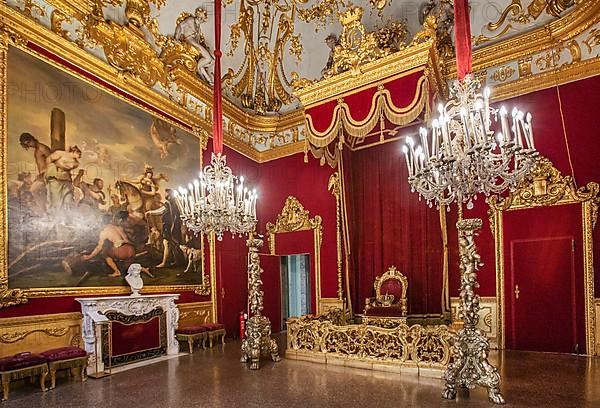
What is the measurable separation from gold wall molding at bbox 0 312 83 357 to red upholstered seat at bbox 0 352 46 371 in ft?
0.74

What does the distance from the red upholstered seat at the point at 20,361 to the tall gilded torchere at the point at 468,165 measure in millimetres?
4367

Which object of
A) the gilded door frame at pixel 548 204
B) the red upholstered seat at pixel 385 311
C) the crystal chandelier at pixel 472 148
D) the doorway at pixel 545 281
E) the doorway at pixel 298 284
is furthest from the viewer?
the doorway at pixel 298 284

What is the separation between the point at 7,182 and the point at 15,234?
2.00 ft

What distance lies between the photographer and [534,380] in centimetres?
488

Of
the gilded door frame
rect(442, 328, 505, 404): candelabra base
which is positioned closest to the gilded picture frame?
rect(442, 328, 505, 404): candelabra base

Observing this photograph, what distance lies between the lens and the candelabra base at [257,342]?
5977 mm

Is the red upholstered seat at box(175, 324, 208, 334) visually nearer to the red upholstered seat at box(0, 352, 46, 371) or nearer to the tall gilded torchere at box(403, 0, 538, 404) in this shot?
the red upholstered seat at box(0, 352, 46, 371)

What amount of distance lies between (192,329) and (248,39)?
5.78m

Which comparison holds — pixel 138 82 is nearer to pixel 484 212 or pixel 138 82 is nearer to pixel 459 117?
pixel 459 117

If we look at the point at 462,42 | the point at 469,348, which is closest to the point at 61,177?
the point at 462,42

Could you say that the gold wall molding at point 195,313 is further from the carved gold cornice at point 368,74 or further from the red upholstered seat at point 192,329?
the carved gold cornice at point 368,74

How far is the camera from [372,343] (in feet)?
18.8

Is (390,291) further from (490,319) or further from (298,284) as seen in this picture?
(298,284)

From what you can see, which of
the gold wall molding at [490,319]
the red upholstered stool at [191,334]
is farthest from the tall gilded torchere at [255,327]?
the gold wall molding at [490,319]
